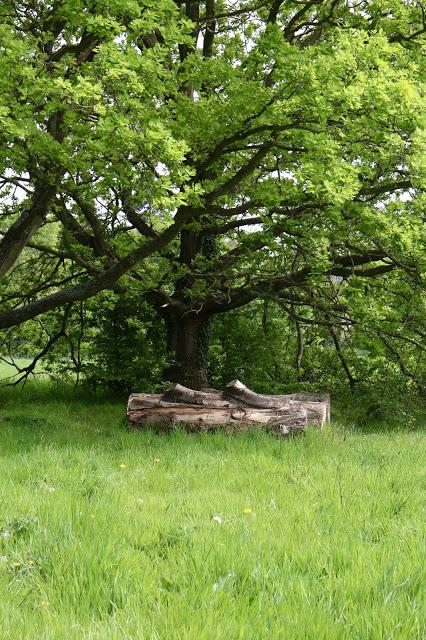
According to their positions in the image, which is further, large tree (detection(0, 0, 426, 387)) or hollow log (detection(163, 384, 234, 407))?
hollow log (detection(163, 384, 234, 407))

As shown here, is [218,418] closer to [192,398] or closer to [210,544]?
[192,398]

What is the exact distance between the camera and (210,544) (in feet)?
13.0

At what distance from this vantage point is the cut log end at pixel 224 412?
8797 millimetres

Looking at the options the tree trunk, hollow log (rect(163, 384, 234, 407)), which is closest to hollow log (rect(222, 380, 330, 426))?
hollow log (rect(163, 384, 234, 407))

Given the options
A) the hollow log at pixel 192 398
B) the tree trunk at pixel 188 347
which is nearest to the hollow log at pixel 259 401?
the hollow log at pixel 192 398

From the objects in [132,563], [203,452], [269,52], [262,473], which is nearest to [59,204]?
[269,52]

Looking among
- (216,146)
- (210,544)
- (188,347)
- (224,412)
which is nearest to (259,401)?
(224,412)

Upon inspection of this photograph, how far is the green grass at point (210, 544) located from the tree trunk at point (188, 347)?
6101 millimetres

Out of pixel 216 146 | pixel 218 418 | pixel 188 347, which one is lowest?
pixel 218 418

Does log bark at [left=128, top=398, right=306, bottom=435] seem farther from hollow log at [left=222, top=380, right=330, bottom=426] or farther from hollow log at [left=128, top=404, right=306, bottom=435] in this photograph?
hollow log at [left=222, top=380, right=330, bottom=426]

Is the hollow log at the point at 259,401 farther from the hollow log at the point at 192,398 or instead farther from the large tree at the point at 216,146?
the large tree at the point at 216,146

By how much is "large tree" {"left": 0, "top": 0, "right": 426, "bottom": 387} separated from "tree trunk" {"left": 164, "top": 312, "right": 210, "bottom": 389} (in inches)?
1.3

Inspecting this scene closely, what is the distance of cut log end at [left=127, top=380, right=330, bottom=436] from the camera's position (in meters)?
8.80

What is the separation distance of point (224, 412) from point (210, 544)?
505 cm
